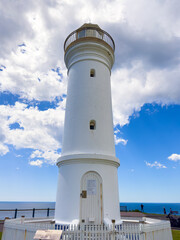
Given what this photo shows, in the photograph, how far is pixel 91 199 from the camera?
9531mm

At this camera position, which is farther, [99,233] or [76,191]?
[76,191]

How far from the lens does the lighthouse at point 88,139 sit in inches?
375

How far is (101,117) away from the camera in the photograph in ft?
37.4

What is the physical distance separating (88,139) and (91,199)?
304 centimetres

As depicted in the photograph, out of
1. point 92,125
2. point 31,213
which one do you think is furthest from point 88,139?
point 31,213

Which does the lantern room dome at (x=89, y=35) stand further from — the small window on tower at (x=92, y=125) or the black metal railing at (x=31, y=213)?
the black metal railing at (x=31, y=213)

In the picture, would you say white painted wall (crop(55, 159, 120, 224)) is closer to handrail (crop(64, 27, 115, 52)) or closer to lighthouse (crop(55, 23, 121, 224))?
lighthouse (crop(55, 23, 121, 224))

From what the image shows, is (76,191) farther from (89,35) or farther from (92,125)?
(89,35)

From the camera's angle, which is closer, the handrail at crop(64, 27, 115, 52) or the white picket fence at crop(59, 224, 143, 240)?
the white picket fence at crop(59, 224, 143, 240)

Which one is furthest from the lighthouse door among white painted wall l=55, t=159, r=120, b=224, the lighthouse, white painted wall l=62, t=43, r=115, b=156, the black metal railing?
the black metal railing

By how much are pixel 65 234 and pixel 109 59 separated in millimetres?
10548

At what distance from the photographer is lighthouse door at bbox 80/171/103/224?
363 inches

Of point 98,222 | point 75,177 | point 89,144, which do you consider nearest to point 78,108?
point 89,144

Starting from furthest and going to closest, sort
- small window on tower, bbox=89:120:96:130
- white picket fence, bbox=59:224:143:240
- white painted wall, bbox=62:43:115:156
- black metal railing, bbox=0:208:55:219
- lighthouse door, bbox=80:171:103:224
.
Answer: black metal railing, bbox=0:208:55:219 < small window on tower, bbox=89:120:96:130 < white painted wall, bbox=62:43:115:156 < lighthouse door, bbox=80:171:103:224 < white picket fence, bbox=59:224:143:240
